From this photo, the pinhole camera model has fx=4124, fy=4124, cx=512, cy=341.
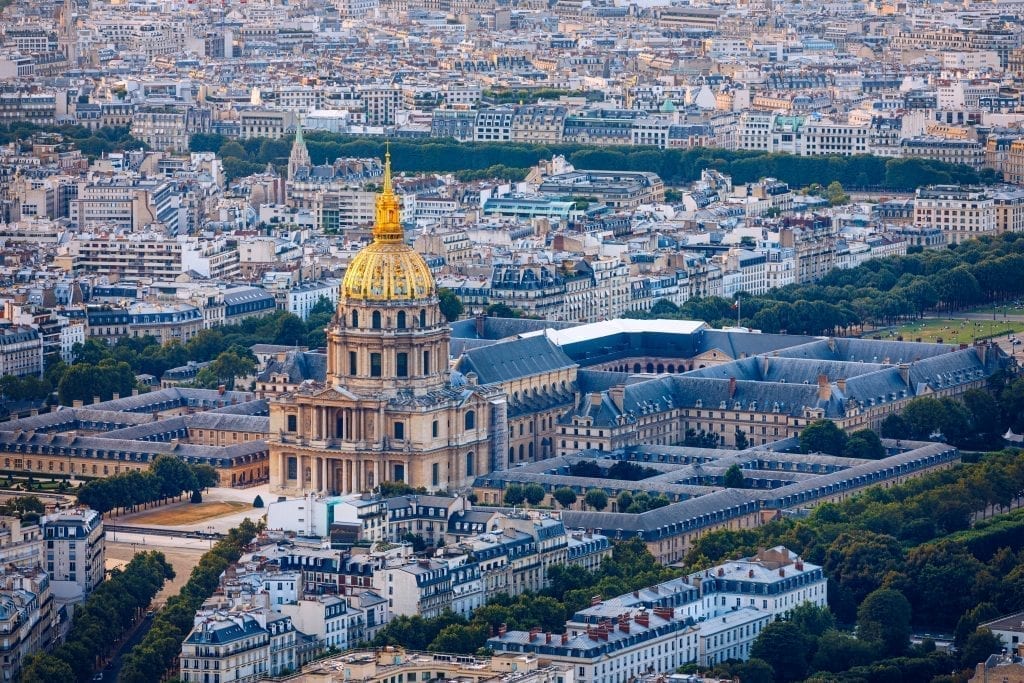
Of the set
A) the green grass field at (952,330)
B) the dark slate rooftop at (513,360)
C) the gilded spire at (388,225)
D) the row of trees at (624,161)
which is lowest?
the row of trees at (624,161)

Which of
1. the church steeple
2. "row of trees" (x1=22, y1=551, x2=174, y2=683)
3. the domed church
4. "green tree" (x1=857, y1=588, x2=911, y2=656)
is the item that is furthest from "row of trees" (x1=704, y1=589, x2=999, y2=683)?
the church steeple

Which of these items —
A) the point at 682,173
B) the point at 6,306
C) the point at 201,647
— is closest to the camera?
the point at 201,647

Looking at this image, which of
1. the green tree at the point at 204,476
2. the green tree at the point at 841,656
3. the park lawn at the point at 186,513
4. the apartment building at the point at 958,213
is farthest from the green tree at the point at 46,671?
the apartment building at the point at 958,213

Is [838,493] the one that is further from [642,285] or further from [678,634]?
[642,285]

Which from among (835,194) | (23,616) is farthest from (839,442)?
(835,194)

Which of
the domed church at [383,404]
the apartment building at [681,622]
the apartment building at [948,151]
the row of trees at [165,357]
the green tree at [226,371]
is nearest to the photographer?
the apartment building at [681,622]

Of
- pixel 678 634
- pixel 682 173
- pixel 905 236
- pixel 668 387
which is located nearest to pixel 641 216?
pixel 905 236

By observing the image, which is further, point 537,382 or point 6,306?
point 6,306

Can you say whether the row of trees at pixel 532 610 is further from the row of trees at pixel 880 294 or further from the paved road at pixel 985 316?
the paved road at pixel 985 316
